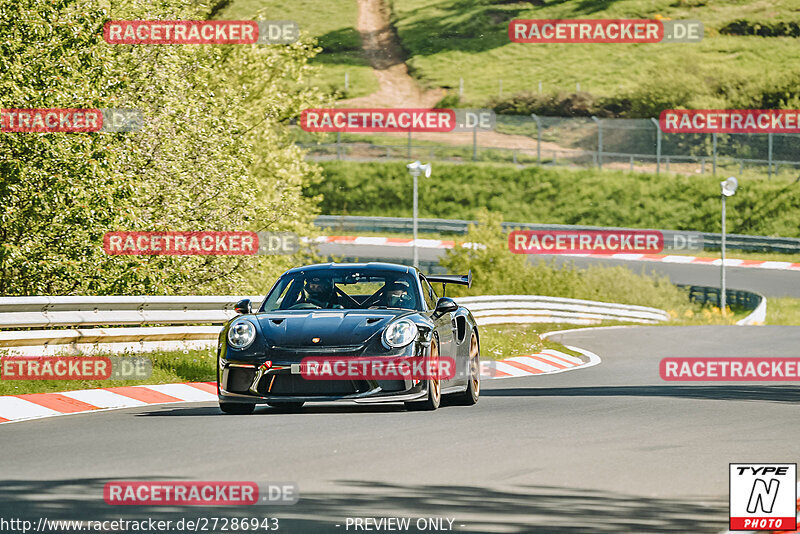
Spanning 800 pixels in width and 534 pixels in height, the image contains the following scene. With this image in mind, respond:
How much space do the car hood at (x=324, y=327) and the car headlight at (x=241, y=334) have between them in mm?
109

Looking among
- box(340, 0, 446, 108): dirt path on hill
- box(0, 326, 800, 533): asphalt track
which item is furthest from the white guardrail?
box(340, 0, 446, 108): dirt path on hill

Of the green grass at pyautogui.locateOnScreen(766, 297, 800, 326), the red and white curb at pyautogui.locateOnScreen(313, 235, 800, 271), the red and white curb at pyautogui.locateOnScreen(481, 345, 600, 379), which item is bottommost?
the green grass at pyautogui.locateOnScreen(766, 297, 800, 326)

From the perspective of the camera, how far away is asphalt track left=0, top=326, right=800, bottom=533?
25.0 ft

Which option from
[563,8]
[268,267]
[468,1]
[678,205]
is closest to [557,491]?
[268,267]

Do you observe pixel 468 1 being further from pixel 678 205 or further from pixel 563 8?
Result: pixel 678 205

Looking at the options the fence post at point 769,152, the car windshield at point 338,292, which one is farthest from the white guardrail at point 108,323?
the fence post at point 769,152

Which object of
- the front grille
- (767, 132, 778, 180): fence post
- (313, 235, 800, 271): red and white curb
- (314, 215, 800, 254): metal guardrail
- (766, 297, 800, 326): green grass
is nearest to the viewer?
the front grille

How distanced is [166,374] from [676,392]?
242 inches

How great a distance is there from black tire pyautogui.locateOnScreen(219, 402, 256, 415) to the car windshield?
1047 millimetres

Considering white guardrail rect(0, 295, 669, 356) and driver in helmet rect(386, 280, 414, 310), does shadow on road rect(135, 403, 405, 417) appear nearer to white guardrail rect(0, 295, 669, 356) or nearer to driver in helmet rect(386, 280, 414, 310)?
driver in helmet rect(386, 280, 414, 310)

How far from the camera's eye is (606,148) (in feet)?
216

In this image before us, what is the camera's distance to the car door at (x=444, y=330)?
13.2 metres

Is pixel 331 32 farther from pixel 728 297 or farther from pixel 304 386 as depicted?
pixel 304 386

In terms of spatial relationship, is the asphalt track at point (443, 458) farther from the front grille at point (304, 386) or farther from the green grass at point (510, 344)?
the green grass at point (510, 344)
